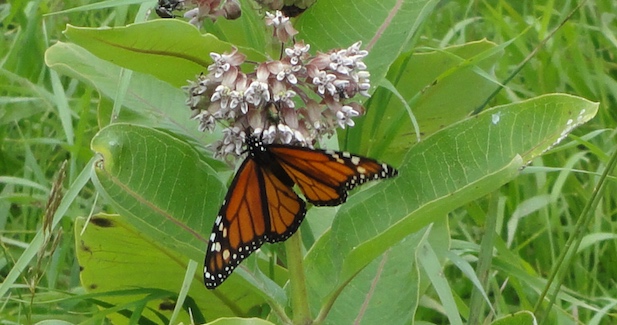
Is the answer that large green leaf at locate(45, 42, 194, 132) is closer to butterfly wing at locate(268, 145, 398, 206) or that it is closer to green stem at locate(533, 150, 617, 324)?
butterfly wing at locate(268, 145, 398, 206)

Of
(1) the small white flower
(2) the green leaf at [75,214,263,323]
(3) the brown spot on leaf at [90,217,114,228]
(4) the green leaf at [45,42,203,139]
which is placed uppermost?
(1) the small white flower

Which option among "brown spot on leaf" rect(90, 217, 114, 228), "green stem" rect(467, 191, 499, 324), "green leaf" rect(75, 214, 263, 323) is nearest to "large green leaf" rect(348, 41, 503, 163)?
"green stem" rect(467, 191, 499, 324)

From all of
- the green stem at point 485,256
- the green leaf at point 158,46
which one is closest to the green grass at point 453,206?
the green stem at point 485,256

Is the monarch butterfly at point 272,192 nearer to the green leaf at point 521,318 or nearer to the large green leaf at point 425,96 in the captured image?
the green leaf at point 521,318

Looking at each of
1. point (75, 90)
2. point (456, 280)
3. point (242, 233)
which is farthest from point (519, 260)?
point (75, 90)

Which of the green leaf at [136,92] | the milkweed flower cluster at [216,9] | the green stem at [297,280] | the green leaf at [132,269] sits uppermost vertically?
the milkweed flower cluster at [216,9]

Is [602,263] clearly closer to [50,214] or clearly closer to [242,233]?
[242,233]
